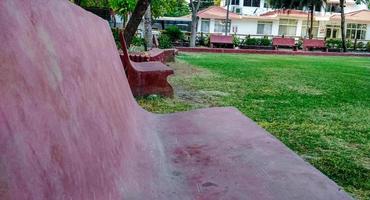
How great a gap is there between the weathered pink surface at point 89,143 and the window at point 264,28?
50.4 metres

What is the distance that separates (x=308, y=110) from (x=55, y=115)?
18.4 feet

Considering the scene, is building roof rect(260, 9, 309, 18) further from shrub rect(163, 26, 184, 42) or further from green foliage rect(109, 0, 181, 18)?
green foliage rect(109, 0, 181, 18)

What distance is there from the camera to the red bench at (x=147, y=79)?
5941 millimetres

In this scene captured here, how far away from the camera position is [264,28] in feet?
170

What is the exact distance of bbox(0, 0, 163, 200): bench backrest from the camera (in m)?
0.67

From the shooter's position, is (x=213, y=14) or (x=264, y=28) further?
(x=264, y=28)

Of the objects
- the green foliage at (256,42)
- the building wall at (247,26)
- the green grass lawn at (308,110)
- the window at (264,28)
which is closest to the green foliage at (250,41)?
the green foliage at (256,42)

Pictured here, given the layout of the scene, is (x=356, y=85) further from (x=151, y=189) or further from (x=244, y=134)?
(x=151, y=189)

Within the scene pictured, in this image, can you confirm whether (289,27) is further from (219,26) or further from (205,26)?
(205,26)

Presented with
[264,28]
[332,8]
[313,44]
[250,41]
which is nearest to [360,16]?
[264,28]

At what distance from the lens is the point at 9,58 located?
2.36ft

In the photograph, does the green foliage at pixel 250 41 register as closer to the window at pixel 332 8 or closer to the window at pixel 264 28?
the window at pixel 264 28

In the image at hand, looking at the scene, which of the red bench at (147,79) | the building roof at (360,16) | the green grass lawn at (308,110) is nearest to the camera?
the green grass lawn at (308,110)

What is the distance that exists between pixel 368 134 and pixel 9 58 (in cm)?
467
